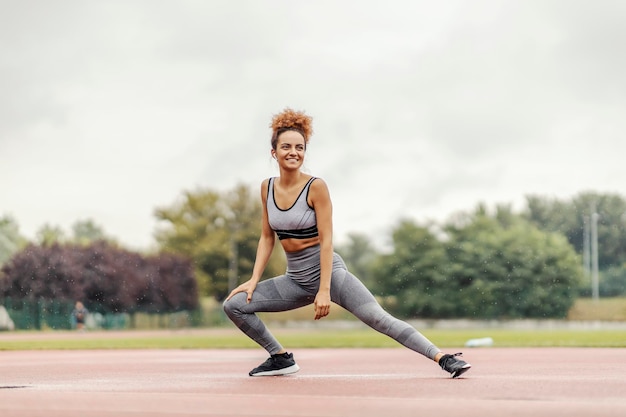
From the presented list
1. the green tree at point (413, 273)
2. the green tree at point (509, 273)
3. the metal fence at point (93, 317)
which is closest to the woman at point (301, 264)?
the metal fence at point (93, 317)

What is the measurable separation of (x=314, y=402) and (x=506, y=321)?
5621 centimetres

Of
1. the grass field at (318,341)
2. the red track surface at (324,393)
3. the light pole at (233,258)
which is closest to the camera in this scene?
the red track surface at (324,393)

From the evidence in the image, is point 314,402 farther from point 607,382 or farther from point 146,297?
point 146,297

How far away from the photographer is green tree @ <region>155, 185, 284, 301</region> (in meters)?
82.6

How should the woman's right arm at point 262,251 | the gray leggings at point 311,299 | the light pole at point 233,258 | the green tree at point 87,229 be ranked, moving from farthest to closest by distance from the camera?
the green tree at point 87,229 → the light pole at point 233,258 → the woman's right arm at point 262,251 → the gray leggings at point 311,299

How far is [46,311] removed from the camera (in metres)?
55.3

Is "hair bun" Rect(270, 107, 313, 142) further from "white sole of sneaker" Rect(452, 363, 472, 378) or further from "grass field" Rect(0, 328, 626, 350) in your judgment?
"grass field" Rect(0, 328, 626, 350)

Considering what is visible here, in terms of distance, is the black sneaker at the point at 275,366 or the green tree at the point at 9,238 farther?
the green tree at the point at 9,238

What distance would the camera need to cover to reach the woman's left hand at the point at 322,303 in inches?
316

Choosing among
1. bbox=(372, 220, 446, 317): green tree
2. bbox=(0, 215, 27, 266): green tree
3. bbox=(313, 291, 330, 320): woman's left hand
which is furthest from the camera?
bbox=(0, 215, 27, 266): green tree

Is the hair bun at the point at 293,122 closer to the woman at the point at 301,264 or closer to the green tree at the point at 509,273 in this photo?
the woman at the point at 301,264

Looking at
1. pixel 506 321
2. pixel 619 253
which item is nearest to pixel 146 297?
pixel 506 321

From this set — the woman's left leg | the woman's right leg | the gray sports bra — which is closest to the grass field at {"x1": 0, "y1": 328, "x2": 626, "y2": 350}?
the woman's left leg

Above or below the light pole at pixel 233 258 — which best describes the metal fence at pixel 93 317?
below
